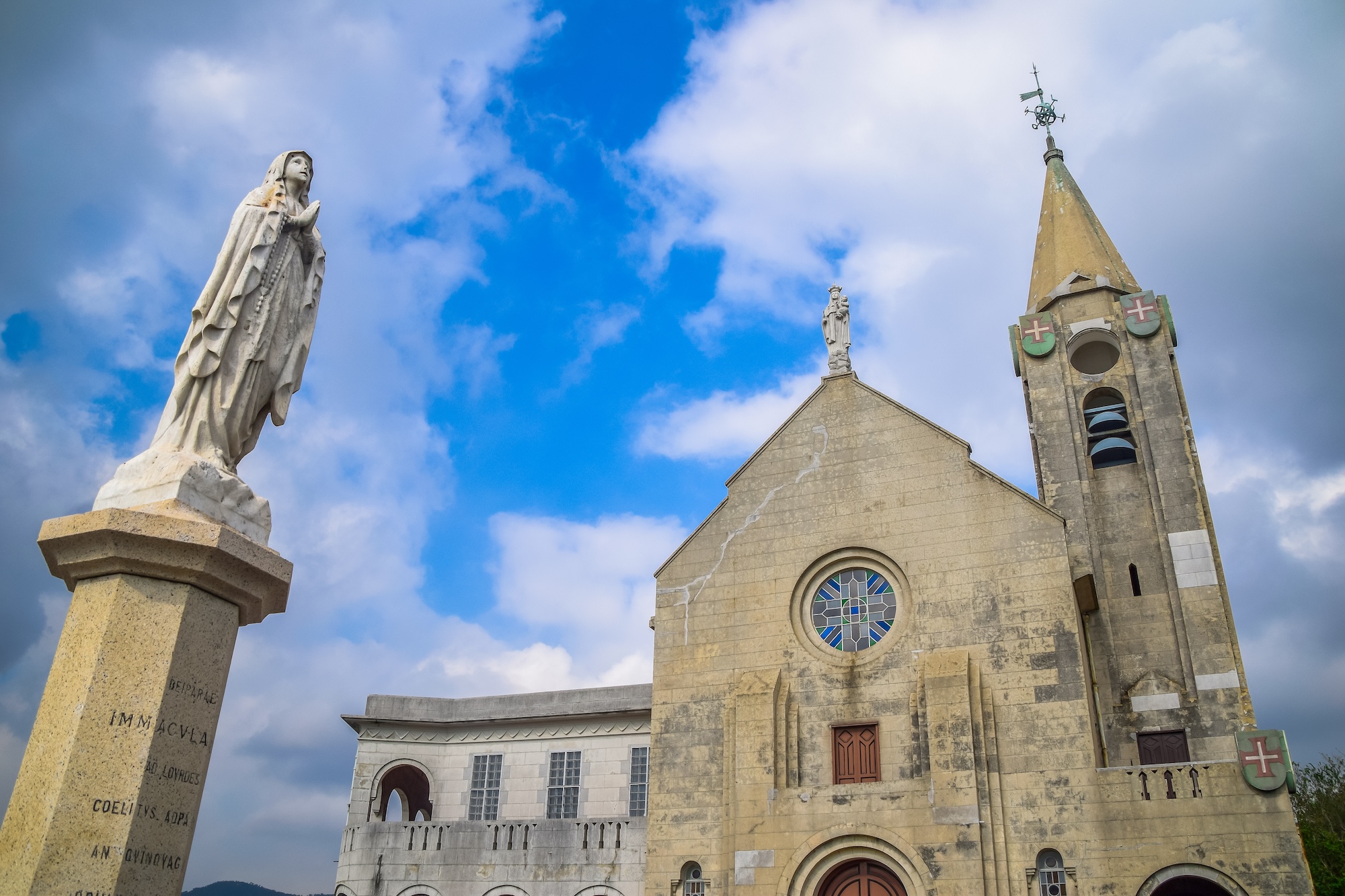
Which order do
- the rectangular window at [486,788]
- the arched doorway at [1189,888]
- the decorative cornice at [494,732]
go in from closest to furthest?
the arched doorway at [1189,888], the decorative cornice at [494,732], the rectangular window at [486,788]

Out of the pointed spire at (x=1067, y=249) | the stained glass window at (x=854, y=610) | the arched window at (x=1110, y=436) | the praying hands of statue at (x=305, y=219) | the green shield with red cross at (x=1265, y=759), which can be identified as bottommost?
the green shield with red cross at (x=1265, y=759)

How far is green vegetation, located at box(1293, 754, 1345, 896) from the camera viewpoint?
27.1 metres

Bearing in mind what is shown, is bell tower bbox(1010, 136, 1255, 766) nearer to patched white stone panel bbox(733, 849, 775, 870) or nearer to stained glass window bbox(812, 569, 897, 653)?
stained glass window bbox(812, 569, 897, 653)

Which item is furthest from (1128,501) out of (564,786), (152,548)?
(152,548)

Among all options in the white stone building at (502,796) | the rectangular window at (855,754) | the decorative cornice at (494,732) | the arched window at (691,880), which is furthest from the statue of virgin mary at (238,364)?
the decorative cornice at (494,732)

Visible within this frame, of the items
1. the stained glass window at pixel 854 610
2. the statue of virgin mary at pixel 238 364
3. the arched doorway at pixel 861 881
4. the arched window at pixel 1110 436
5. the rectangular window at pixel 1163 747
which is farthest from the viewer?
the arched window at pixel 1110 436

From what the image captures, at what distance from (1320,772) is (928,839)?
27504 mm

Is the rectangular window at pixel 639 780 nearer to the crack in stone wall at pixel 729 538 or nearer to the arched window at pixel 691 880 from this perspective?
the crack in stone wall at pixel 729 538

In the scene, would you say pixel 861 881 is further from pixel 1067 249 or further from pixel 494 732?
pixel 1067 249

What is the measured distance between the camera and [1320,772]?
36000 millimetres

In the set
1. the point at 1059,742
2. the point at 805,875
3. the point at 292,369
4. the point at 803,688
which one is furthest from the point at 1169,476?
the point at 292,369

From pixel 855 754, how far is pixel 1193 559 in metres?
8.85

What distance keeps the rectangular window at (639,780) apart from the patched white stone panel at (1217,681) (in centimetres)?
1231

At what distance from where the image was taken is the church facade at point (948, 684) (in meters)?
16.6
